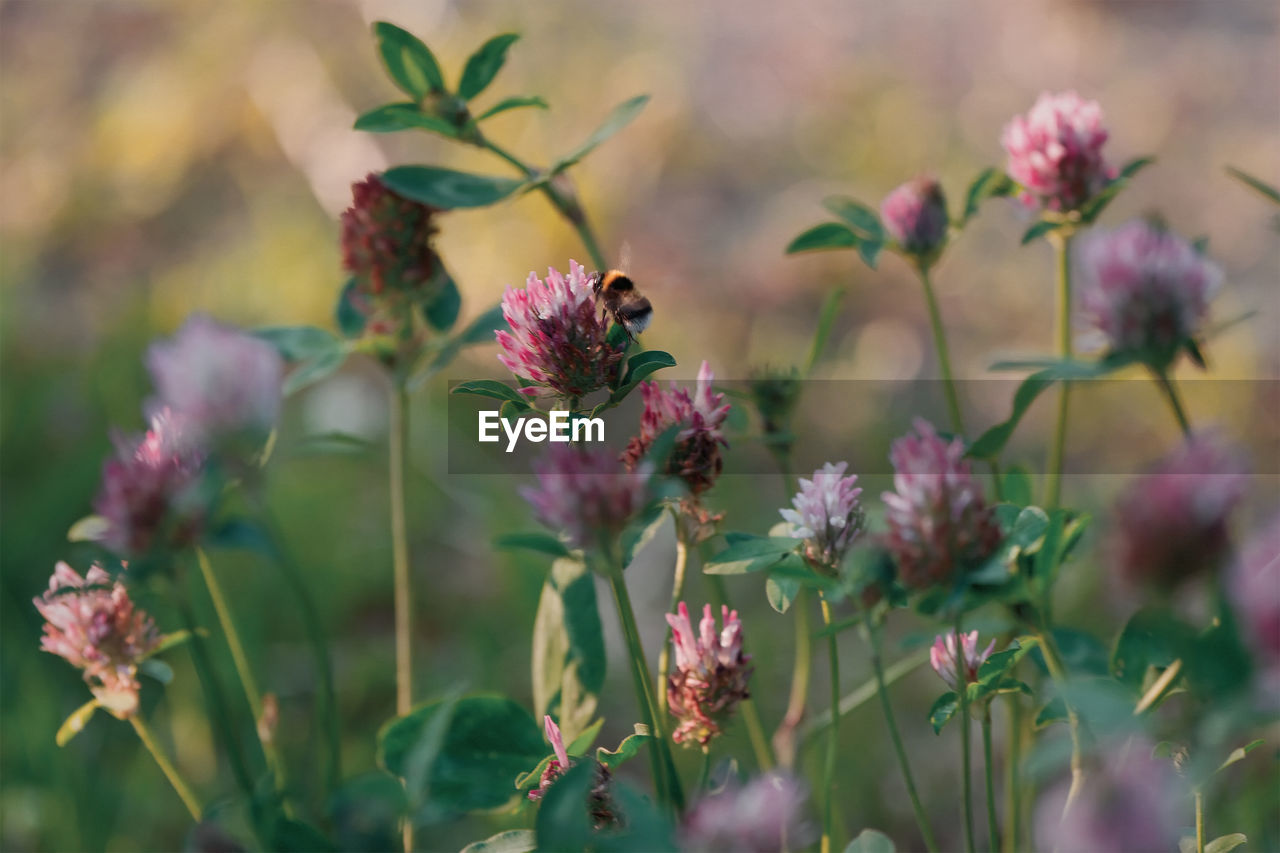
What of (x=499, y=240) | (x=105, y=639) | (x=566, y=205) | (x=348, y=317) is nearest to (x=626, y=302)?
(x=566, y=205)

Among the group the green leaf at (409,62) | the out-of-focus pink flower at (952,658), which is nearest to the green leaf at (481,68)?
the green leaf at (409,62)

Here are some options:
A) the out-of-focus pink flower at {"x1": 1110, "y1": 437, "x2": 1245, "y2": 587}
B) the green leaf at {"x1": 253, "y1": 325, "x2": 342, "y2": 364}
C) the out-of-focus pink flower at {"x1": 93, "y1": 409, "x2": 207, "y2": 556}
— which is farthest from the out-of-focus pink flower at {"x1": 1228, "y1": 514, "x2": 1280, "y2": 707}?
the green leaf at {"x1": 253, "y1": 325, "x2": 342, "y2": 364}

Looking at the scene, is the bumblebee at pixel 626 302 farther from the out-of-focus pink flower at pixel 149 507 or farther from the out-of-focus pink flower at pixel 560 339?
the out-of-focus pink flower at pixel 149 507

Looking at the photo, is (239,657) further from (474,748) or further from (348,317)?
(348,317)

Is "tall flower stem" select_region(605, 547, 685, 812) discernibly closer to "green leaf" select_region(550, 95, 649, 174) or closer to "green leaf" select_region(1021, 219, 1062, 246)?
"green leaf" select_region(550, 95, 649, 174)

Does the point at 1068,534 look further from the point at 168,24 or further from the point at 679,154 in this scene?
the point at 168,24
